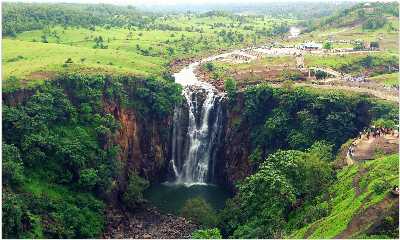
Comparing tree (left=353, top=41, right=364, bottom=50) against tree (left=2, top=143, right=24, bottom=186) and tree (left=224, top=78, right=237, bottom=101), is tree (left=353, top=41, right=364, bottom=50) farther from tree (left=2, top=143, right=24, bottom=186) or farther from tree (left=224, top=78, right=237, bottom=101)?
tree (left=2, top=143, right=24, bottom=186)

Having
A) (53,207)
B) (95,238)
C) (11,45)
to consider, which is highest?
(11,45)

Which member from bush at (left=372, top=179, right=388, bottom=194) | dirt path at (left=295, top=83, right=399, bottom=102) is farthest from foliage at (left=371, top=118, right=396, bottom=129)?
bush at (left=372, top=179, right=388, bottom=194)

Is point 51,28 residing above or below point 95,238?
above

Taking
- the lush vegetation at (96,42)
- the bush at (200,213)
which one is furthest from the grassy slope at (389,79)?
the bush at (200,213)

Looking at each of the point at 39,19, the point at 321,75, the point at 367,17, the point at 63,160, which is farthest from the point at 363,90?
the point at 39,19

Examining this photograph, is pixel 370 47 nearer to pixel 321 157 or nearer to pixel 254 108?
pixel 254 108

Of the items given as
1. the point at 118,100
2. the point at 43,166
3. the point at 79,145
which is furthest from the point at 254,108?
the point at 43,166
